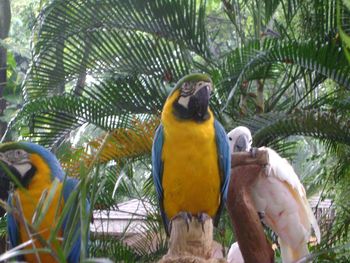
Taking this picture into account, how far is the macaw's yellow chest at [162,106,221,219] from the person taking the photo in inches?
74.5

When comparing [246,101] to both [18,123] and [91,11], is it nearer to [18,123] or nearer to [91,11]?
[91,11]

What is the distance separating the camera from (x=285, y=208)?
91.0 inches

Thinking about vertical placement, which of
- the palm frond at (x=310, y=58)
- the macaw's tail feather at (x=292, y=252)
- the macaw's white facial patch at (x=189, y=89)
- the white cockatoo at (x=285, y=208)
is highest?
the palm frond at (x=310, y=58)

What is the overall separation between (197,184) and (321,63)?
1.18 meters

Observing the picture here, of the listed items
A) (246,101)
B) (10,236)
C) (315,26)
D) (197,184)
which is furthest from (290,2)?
(10,236)

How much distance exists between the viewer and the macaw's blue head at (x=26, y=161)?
176cm

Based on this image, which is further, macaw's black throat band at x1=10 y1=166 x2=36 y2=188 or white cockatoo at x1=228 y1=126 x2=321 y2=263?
white cockatoo at x1=228 y1=126 x2=321 y2=263

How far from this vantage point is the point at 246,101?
3.52 meters

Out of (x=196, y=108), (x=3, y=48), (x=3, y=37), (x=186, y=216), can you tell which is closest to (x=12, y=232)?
(x=186, y=216)

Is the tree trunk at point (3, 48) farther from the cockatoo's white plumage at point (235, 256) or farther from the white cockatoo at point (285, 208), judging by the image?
the white cockatoo at point (285, 208)

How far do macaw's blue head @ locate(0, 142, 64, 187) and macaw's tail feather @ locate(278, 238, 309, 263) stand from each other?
869 mm

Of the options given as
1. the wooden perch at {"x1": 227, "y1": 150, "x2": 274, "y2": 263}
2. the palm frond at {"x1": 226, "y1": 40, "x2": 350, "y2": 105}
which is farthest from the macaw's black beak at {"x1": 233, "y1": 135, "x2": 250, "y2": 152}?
the palm frond at {"x1": 226, "y1": 40, "x2": 350, "y2": 105}

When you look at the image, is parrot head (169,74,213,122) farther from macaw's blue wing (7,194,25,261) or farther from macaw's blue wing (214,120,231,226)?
macaw's blue wing (7,194,25,261)

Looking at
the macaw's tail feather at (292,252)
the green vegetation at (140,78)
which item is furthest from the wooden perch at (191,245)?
the green vegetation at (140,78)
